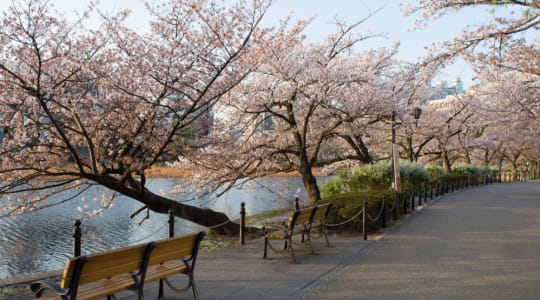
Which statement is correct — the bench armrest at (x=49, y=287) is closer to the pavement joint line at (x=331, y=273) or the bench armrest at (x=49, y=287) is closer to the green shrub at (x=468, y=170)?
the pavement joint line at (x=331, y=273)

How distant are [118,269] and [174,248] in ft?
3.02

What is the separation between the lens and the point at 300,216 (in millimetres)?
8797

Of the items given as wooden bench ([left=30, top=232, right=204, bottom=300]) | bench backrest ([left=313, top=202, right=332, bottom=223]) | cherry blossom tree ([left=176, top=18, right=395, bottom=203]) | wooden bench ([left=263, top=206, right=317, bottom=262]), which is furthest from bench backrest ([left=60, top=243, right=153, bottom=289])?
cherry blossom tree ([left=176, top=18, right=395, bottom=203])

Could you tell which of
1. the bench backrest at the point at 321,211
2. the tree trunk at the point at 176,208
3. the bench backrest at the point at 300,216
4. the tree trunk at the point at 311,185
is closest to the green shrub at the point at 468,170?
the tree trunk at the point at 311,185

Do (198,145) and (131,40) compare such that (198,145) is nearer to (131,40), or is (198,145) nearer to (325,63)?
(131,40)

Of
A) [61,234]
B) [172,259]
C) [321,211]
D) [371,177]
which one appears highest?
[371,177]

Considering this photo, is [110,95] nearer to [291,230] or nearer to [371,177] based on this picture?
[291,230]

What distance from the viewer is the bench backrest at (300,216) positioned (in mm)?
8500

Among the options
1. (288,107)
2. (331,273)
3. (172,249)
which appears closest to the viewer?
(172,249)

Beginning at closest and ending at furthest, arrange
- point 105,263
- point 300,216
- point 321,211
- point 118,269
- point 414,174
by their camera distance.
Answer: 1. point 105,263
2. point 118,269
3. point 300,216
4. point 321,211
5. point 414,174

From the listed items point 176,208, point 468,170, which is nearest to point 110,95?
point 176,208

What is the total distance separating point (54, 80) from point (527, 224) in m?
12.6

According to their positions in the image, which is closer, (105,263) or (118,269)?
(105,263)

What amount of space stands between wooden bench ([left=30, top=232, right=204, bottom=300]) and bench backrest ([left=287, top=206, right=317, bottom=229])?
8.96 feet
